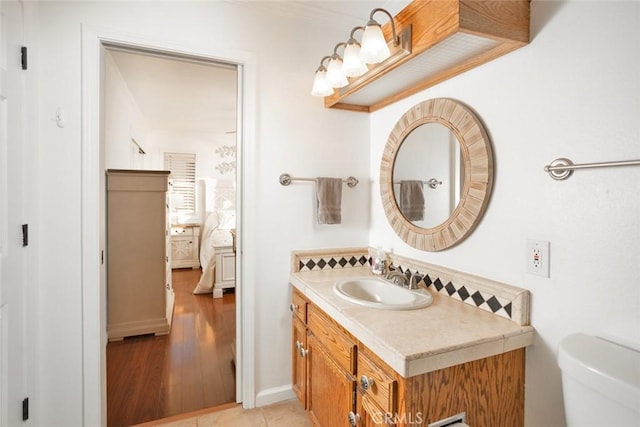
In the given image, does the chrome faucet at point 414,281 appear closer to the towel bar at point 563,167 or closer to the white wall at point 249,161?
the white wall at point 249,161

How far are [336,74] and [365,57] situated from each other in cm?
28

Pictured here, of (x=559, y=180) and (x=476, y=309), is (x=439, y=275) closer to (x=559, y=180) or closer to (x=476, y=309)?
(x=476, y=309)

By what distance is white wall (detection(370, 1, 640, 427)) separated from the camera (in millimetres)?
940

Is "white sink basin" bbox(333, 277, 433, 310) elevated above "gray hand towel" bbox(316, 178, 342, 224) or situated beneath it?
situated beneath

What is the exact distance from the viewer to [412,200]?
1.81 meters

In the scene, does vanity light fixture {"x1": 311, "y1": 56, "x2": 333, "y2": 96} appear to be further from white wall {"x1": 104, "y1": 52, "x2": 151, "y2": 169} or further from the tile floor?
the tile floor

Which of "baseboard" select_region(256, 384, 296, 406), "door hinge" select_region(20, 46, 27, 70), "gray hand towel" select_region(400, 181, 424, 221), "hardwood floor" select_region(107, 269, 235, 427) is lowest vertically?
"hardwood floor" select_region(107, 269, 235, 427)

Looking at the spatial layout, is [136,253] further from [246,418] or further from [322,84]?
[322,84]

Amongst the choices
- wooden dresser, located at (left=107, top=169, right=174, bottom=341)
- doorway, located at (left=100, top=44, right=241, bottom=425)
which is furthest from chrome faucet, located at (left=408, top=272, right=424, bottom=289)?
wooden dresser, located at (left=107, top=169, right=174, bottom=341)

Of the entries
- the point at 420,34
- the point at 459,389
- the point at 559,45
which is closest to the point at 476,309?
the point at 459,389

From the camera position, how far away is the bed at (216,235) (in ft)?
13.6

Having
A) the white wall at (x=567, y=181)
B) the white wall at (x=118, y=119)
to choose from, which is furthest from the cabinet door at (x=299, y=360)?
the white wall at (x=118, y=119)

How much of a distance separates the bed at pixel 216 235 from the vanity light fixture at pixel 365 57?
9.62 feet

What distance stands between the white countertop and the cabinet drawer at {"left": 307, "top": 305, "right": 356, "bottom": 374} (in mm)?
70
